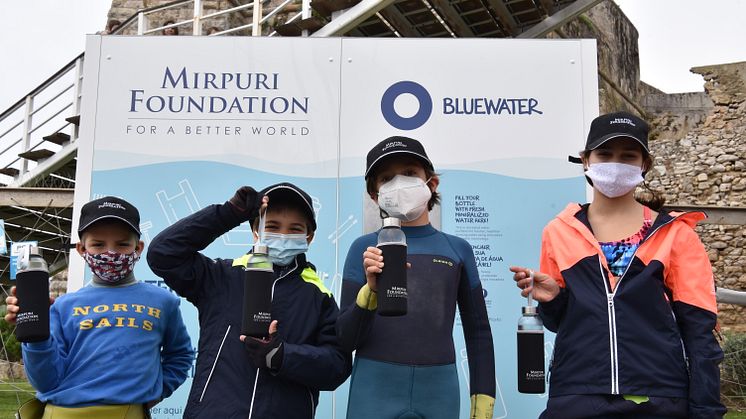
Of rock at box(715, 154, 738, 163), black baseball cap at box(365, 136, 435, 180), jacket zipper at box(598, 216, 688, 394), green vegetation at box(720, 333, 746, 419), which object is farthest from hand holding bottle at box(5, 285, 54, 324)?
rock at box(715, 154, 738, 163)

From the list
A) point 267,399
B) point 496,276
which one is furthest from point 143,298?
point 496,276

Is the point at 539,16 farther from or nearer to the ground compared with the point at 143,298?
farther from the ground

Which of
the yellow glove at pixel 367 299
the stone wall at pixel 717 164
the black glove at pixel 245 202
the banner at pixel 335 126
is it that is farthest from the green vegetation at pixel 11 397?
the stone wall at pixel 717 164

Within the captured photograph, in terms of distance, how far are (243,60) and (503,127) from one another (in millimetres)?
1594

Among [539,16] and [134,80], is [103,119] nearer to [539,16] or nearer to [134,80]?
[134,80]

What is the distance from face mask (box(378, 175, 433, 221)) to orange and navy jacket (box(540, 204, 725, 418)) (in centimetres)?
57

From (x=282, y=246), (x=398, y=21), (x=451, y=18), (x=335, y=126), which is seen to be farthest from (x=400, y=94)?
(x=451, y=18)

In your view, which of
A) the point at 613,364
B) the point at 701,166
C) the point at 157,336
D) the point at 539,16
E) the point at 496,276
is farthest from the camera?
the point at 701,166

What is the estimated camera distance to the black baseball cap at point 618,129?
2.63m

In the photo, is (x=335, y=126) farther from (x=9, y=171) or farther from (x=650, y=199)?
(x=9, y=171)

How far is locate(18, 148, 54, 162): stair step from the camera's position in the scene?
9.00 metres

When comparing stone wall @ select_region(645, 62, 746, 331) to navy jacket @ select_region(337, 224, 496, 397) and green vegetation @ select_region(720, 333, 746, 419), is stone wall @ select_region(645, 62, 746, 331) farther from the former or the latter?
navy jacket @ select_region(337, 224, 496, 397)

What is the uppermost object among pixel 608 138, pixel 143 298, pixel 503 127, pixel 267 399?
pixel 503 127

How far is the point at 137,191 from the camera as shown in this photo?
A: 14.0ft
